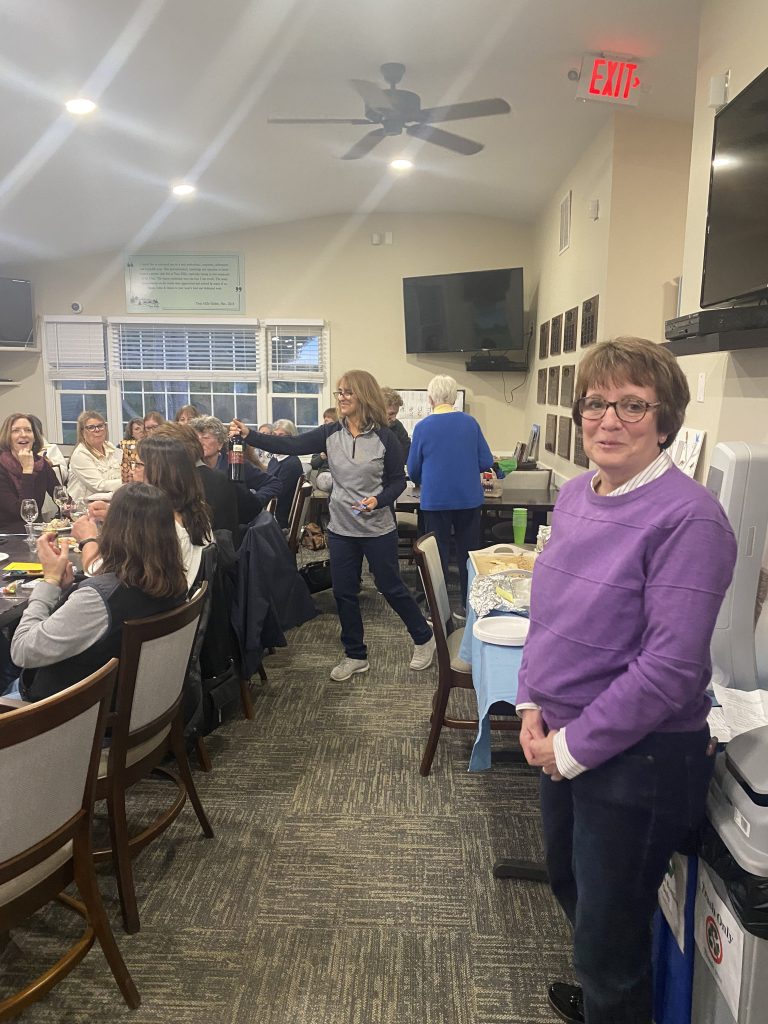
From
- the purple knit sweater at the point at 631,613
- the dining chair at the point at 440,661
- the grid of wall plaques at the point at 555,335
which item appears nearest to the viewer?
the purple knit sweater at the point at 631,613

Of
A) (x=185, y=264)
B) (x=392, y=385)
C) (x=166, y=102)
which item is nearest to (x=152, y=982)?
(x=166, y=102)

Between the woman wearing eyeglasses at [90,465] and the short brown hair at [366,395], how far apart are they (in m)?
1.77

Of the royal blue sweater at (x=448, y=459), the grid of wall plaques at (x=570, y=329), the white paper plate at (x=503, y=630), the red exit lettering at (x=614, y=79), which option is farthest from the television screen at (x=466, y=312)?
the white paper plate at (x=503, y=630)

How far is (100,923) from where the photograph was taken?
1.55 m

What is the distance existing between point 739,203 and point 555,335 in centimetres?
338

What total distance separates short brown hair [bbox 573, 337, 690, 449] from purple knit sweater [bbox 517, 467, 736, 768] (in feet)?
0.31

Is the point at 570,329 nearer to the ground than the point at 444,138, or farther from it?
nearer to the ground

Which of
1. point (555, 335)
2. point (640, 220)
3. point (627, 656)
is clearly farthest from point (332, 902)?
point (555, 335)

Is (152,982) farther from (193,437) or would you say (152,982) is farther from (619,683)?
(193,437)

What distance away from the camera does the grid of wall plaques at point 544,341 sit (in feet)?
19.1

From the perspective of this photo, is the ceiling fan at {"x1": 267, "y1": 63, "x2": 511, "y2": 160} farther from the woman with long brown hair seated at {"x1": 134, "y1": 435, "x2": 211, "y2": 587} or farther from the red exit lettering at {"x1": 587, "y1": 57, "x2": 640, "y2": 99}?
the woman with long brown hair seated at {"x1": 134, "y1": 435, "x2": 211, "y2": 587}

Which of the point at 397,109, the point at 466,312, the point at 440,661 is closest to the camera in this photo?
the point at 440,661

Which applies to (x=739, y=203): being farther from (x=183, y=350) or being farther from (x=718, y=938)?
(x=183, y=350)

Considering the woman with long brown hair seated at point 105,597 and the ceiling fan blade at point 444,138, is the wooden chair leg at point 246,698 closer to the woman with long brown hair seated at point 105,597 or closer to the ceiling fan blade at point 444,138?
the woman with long brown hair seated at point 105,597
